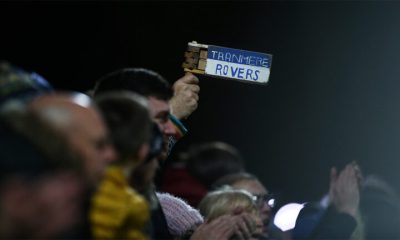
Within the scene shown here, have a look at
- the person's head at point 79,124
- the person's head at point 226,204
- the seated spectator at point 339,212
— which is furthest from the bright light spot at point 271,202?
the person's head at point 79,124

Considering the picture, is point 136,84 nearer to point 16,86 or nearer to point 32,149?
point 16,86

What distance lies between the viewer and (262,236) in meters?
4.55

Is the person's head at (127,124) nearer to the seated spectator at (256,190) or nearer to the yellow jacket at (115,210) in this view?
the yellow jacket at (115,210)

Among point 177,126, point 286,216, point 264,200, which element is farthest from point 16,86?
point 286,216

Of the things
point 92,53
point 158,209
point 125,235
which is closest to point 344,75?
point 92,53

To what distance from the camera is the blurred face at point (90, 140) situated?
213 centimetres

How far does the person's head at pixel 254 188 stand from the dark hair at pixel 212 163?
682mm

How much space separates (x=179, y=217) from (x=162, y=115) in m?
0.60

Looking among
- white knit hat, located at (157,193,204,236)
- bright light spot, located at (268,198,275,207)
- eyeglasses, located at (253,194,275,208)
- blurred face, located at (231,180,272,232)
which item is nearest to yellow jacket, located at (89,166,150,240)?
white knit hat, located at (157,193,204,236)

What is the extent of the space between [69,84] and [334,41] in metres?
1.55

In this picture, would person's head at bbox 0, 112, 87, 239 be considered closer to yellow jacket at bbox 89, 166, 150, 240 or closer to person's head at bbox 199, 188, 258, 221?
yellow jacket at bbox 89, 166, 150, 240

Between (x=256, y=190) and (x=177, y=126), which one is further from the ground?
(x=177, y=126)

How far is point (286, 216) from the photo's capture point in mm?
5289

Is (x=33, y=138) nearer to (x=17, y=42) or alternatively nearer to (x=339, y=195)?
(x=339, y=195)
